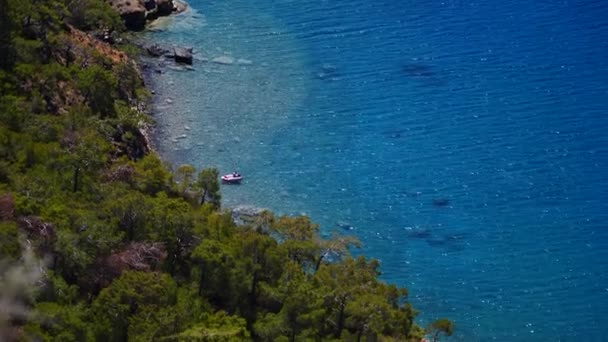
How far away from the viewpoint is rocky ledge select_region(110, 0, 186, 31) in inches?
3147

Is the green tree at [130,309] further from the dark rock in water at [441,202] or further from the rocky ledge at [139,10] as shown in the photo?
the rocky ledge at [139,10]

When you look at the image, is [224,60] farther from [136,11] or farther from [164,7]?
[164,7]

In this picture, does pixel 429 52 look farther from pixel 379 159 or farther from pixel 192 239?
pixel 192 239

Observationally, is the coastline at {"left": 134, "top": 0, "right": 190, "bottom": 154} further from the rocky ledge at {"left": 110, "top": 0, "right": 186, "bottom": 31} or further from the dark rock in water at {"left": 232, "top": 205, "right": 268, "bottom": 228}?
the dark rock in water at {"left": 232, "top": 205, "right": 268, "bottom": 228}

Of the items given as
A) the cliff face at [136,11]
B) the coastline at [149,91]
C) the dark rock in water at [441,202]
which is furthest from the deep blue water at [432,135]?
the cliff face at [136,11]

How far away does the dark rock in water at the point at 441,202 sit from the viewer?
63.6m

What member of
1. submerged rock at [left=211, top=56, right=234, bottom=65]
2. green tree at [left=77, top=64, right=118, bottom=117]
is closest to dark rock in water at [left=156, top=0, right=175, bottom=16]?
submerged rock at [left=211, top=56, right=234, bottom=65]

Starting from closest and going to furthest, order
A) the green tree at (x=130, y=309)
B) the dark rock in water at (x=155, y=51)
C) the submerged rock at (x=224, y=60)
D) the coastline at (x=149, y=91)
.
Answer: the green tree at (x=130, y=309)
the coastline at (x=149, y=91)
the dark rock in water at (x=155, y=51)
the submerged rock at (x=224, y=60)

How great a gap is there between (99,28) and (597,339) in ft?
151

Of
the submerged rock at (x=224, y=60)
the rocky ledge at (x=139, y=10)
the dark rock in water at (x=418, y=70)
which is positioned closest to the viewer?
the submerged rock at (x=224, y=60)

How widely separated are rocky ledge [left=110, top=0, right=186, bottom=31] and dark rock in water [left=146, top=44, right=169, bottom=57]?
4.47 metres

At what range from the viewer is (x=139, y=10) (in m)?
80.5

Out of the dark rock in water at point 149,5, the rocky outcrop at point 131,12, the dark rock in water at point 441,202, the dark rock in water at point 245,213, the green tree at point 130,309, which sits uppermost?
the dark rock in water at point 149,5

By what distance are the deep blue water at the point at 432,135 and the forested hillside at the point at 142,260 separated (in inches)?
332
